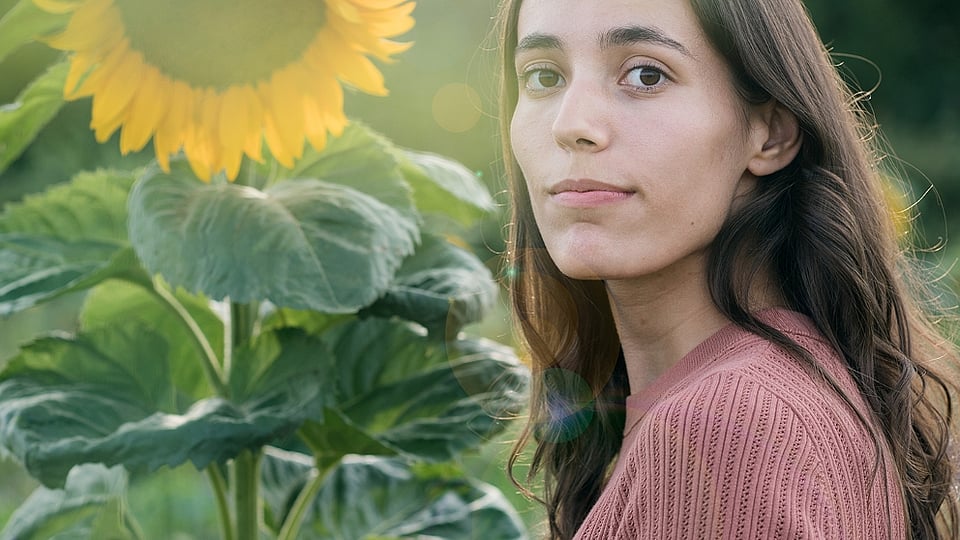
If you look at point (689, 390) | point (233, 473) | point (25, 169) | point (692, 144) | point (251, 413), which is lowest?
point (25, 169)

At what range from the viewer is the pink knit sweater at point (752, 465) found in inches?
41.9

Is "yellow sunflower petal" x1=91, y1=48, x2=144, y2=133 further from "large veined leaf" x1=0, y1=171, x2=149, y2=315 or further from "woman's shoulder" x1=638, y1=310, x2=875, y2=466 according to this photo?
"woman's shoulder" x1=638, y1=310, x2=875, y2=466

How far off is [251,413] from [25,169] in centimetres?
440

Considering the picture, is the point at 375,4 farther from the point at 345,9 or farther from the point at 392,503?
the point at 392,503

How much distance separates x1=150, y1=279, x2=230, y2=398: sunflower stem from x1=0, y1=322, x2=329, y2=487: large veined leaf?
0.05 meters

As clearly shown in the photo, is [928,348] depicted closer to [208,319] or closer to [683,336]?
[683,336]

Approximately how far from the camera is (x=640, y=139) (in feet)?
4.13

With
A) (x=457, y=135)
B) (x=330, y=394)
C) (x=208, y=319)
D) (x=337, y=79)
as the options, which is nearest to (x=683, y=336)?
(x=330, y=394)

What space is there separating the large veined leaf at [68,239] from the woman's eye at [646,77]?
791mm

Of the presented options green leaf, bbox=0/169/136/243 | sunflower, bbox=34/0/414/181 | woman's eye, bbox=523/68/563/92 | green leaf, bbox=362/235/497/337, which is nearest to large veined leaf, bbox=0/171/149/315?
green leaf, bbox=0/169/136/243

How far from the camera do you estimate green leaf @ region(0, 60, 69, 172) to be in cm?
174

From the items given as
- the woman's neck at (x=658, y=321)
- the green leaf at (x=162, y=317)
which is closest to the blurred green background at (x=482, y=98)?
the green leaf at (x=162, y=317)

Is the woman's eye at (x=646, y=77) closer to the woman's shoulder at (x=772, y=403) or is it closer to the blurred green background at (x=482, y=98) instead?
the woman's shoulder at (x=772, y=403)

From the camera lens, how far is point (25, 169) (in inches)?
222
